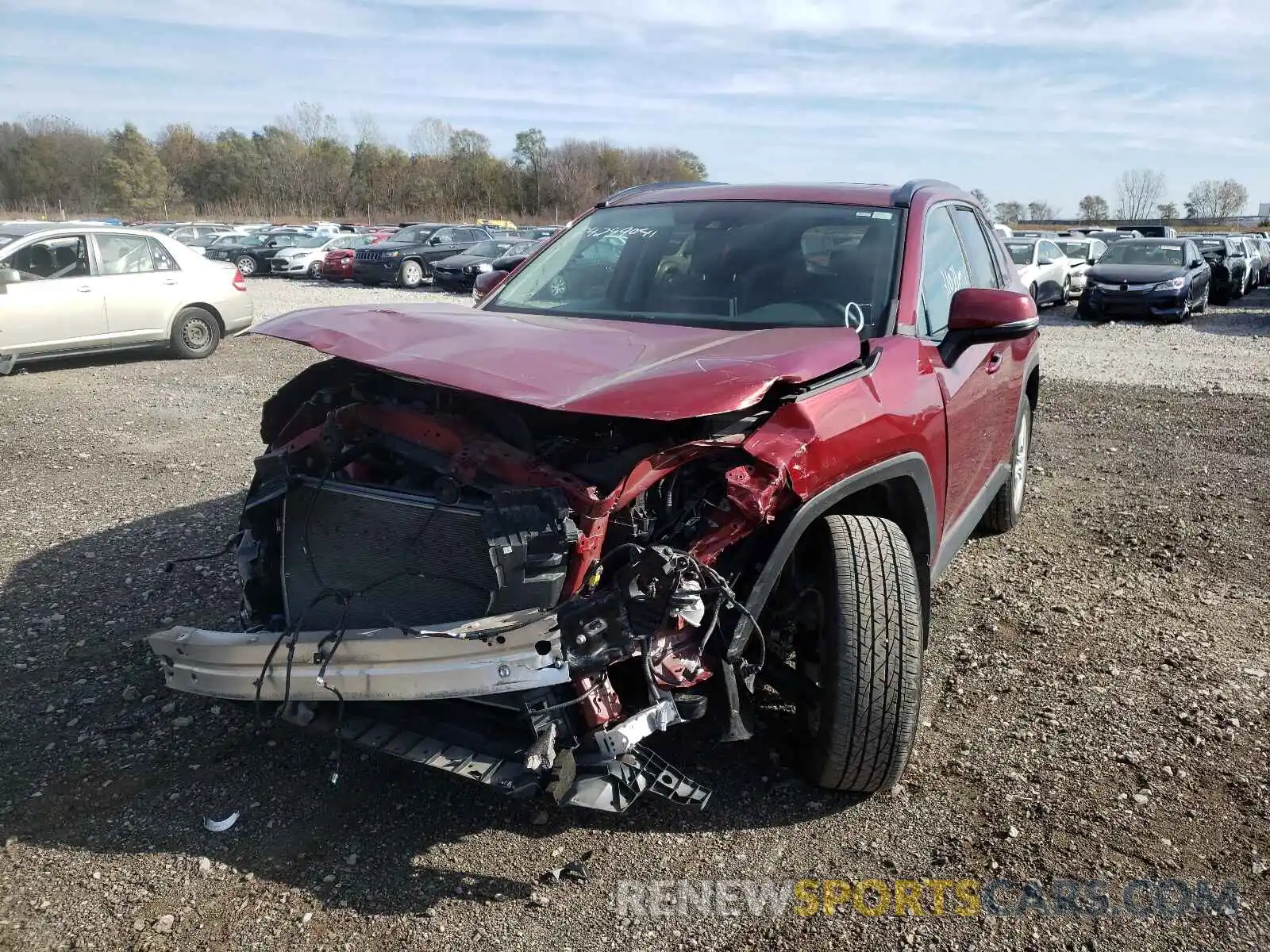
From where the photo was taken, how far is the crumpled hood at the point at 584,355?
7.93 feet

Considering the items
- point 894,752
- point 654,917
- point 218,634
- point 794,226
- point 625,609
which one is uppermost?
point 794,226

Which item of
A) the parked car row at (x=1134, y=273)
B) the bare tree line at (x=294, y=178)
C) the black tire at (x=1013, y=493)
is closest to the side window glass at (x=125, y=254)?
the black tire at (x=1013, y=493)

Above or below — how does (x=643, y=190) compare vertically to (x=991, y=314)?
above

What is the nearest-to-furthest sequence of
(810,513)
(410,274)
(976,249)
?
(810,513), (976,249), (410,274)

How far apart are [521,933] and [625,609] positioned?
89cm

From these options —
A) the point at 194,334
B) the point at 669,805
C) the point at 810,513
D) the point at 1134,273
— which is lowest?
the point at 669,805

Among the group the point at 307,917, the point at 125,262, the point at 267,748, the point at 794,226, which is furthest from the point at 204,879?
the point at 125,262

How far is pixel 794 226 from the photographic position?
3773 mm

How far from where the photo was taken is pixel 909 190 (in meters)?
3.97

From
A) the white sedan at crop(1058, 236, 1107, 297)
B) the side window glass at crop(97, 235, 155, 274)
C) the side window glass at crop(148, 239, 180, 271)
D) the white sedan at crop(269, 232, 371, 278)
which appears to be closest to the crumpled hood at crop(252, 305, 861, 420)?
the side window glass at crop(97, 235, 155, 274)

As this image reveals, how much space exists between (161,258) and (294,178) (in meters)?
64.4

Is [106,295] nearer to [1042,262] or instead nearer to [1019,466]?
[1019,466]

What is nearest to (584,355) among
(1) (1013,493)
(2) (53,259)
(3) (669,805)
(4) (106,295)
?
(3) (669,805)

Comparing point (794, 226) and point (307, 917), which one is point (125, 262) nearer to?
point (794, 226)
